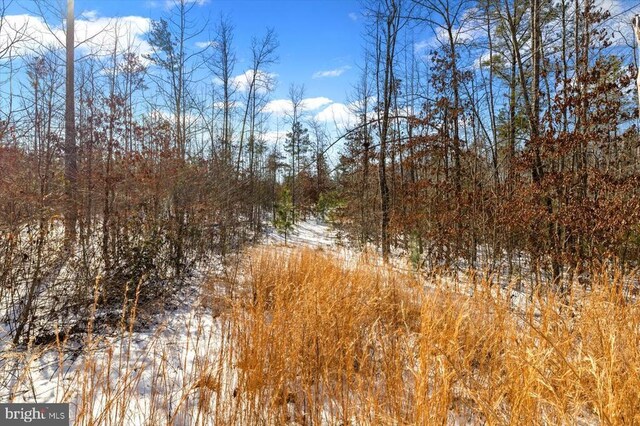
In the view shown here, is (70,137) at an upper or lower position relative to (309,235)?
upper

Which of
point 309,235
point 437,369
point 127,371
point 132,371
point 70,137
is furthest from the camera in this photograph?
Result: point 309,235

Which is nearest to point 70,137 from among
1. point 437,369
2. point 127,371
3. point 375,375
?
point 127,371

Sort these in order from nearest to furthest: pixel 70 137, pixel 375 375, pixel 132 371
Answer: pixel 132 371, pixel 375 375, pixel 70 137

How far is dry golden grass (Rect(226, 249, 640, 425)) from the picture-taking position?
134 cm

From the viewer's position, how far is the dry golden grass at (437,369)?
52.8 inches

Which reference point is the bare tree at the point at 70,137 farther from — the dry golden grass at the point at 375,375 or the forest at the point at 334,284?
the dry golden grass at the point at 375,375

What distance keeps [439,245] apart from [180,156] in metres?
6.27

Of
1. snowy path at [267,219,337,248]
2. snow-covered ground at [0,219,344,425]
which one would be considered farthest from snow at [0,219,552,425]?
snowy path at [267,219,337,248]

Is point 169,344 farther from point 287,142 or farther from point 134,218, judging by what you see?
point 287,142

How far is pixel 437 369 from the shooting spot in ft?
5.08

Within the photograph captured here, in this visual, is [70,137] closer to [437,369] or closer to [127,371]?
[127,371]

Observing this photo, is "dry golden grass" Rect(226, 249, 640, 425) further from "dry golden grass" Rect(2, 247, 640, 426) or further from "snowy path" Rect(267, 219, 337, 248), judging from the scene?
"snowy path" Rect(267, 219, 337, 248)

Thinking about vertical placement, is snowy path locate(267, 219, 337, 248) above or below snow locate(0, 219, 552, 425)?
below

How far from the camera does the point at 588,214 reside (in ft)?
14.5
